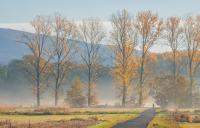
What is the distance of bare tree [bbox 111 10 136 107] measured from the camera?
120 meters

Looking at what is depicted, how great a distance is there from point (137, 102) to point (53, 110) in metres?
38.1

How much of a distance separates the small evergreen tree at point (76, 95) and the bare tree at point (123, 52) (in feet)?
27.5

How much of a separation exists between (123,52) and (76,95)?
14.6 meters

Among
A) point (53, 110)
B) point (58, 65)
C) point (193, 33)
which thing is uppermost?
A: point (193, 33)

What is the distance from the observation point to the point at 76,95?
11994 cm

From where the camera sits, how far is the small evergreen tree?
119125mm

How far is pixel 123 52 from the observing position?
401 ft

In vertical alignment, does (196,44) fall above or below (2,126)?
above

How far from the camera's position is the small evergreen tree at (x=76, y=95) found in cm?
11912

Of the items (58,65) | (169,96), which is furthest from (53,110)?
(169,96)

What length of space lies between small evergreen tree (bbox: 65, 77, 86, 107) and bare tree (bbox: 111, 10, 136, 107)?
330 inches

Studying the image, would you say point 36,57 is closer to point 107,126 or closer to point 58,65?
point 58,65

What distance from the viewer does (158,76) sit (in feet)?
420

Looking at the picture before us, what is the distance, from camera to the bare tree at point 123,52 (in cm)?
12006
